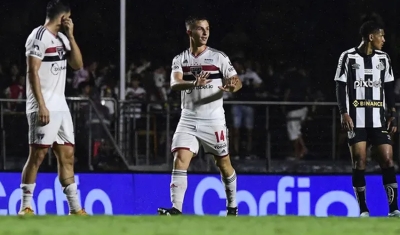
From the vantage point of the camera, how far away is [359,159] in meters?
12.0

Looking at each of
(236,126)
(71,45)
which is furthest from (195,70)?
(236,126)

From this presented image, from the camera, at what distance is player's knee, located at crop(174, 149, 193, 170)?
11.1 m

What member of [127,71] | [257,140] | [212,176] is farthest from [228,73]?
[127,71]

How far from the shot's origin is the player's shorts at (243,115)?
16281 mm

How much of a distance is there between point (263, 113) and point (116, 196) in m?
2.90

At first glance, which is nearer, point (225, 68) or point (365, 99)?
point (225, 68)

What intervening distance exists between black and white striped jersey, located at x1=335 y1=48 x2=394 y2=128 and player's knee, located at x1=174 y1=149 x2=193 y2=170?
190 cm

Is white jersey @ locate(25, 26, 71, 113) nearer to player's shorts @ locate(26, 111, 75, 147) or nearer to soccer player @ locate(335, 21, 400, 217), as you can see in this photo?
player's shorts @ locate(26, 111, 75, 147)

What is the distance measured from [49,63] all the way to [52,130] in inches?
22.7

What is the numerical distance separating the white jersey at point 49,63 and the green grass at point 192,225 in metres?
1.45

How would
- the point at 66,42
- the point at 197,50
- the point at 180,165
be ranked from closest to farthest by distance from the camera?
the point at 66,42 → the point at 180,165 → the point at 197,50

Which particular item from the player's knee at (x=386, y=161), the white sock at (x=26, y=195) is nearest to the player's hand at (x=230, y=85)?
the player's knee at (x=386, y=161)

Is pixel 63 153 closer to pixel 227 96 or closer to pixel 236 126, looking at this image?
pixel 236 126

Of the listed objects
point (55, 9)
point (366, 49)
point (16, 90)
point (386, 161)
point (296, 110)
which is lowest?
point (386, 161)
